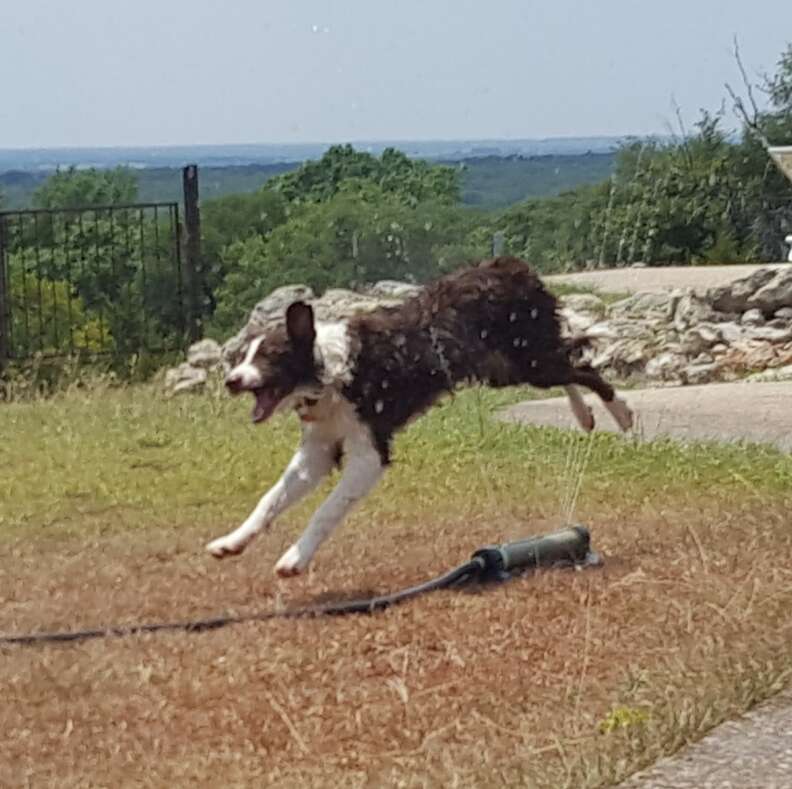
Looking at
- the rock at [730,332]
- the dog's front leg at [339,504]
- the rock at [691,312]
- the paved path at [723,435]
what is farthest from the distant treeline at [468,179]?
the dog's front leg at [339,504]

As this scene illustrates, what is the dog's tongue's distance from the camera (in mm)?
6074

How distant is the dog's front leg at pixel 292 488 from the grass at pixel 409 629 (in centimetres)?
22

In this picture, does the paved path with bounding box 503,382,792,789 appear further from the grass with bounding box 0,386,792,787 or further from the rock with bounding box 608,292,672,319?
the rock with bounding box 608,292,672,319

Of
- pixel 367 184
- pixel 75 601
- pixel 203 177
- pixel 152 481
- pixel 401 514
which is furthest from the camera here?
pixel 367 184

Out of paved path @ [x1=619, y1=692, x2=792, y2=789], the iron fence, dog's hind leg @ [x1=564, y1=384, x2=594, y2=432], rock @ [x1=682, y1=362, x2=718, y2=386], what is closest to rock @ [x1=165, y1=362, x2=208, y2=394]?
the iron fence

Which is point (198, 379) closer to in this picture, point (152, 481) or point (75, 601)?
point (152, 481)

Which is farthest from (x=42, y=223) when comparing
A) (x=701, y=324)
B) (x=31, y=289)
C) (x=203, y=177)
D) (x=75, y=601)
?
(x=75, y=601)

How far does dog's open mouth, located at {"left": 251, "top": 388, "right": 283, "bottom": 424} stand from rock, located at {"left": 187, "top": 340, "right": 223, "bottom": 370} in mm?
7284

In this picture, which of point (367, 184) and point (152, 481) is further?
point (367, 184)

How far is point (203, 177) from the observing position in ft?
50.4

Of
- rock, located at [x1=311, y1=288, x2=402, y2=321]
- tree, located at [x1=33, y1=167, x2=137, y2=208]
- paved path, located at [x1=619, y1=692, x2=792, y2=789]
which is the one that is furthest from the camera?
tree, located at [x1=33, y1=167, x2=137, y2=208]

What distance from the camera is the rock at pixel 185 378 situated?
13.0m

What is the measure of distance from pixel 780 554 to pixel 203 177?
9813 millimetres

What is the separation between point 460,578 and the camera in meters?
6.20
